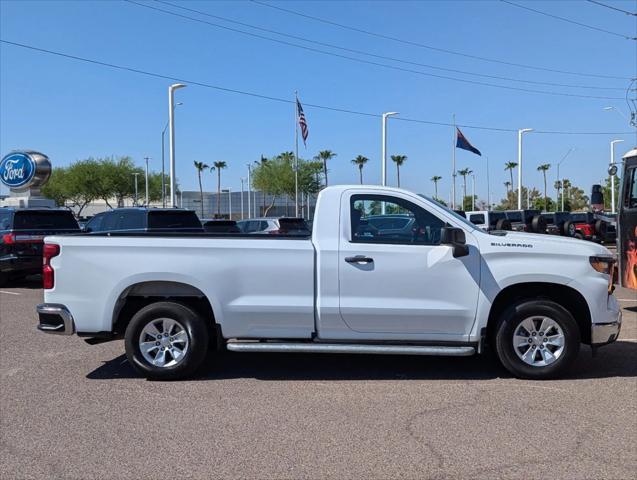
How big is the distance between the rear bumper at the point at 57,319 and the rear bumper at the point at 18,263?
897 cm

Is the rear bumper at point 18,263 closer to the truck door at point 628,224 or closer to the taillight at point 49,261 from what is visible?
the taillight at point 49,261

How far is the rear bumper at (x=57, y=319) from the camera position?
628 cm

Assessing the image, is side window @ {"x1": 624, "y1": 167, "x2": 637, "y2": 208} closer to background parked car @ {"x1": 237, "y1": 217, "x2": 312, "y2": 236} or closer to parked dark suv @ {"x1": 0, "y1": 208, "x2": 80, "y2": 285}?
background parked car @ {"x1": 237, "y1": 217, "x2": 312, "y2": 236}

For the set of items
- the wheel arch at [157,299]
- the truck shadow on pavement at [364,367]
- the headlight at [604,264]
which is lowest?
the truck shadow on pavement at [364,367]

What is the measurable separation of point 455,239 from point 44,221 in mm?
12317

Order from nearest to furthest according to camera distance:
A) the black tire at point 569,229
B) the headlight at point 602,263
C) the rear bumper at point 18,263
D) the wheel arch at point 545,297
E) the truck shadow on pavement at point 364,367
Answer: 1. the headlight at point 602,263
2. the wheel arch at point 545,297
3. the truck shadow on pavement at point 364,367
4. the rear bumper at point 18,263
5. the black tire at point 569,229

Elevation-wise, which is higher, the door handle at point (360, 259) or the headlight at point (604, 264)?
the door handle at point (360, 259)

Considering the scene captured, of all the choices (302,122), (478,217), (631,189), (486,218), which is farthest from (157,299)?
(302,122)

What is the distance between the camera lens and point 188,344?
628 centimetres

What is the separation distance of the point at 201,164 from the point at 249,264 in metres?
97.3

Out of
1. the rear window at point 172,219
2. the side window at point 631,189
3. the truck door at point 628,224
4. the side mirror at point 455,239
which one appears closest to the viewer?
the side mirror at point 455,239

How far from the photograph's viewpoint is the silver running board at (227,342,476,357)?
605 centimetres

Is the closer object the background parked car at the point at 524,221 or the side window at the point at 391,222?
the side window at the point at 391,222

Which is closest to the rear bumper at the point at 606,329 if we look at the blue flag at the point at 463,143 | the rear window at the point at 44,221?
the rear window at the point at 44,221
